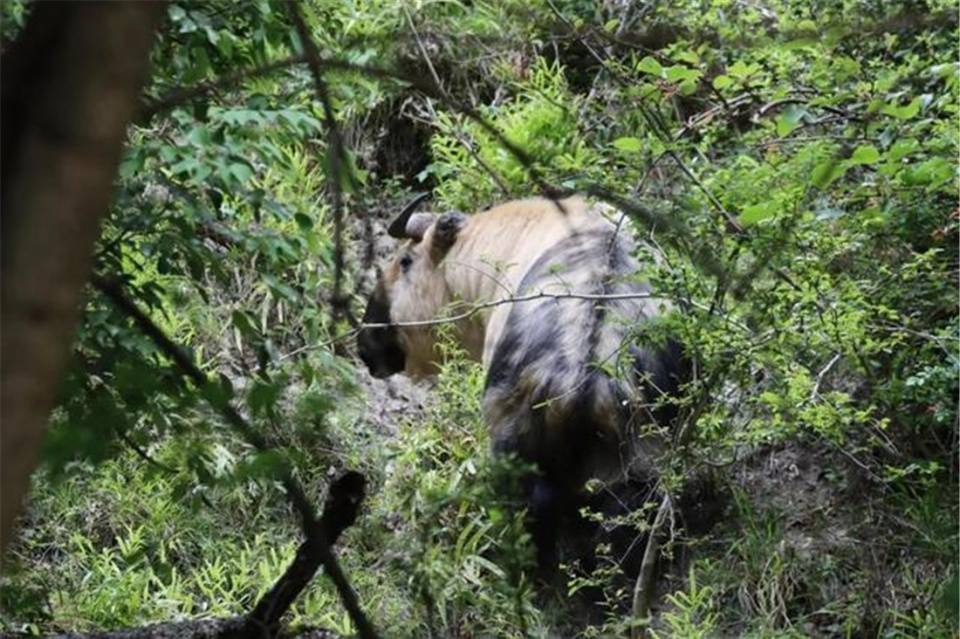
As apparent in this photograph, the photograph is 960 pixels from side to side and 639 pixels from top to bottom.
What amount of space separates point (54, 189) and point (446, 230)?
21.5 ft

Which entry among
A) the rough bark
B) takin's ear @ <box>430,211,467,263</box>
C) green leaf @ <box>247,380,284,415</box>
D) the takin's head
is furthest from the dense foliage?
the rough bark

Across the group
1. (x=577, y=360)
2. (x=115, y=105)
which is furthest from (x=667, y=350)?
(x=115, y=105)

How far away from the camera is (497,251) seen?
736 cm

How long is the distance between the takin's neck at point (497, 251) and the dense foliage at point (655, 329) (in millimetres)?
371

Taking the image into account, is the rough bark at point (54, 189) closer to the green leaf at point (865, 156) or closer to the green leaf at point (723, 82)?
the green leaf at point (865, 156)

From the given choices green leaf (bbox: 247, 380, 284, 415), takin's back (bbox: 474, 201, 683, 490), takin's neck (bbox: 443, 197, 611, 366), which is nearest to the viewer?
green leaf (bbox: 247, 380, 284, 415)

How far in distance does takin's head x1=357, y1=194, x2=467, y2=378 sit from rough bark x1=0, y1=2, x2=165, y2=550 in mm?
6485

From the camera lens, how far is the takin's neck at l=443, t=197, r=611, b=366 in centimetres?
693

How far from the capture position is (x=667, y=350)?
238 inches

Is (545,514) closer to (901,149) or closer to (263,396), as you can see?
(901,149)

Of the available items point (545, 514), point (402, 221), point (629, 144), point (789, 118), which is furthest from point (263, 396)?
point (402, 221)

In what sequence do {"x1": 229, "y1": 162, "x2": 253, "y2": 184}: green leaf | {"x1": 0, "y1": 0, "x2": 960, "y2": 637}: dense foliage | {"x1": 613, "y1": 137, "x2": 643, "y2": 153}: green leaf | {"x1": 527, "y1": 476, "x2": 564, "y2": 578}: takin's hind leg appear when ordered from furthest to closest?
{"x1": 527, "y1": 476, "x2": 564, "y2": 578}: takin's hind leg < {"x1": 613, "y1": 137, "x2": 643, "y2": 153}: green leaf < {"x1": 229, "y1": 162, "x2": 253, "y2": 184}: green leaf < {"x1": 0, "y1": 0, "x2": 960, "y2": 637}: dense foliage

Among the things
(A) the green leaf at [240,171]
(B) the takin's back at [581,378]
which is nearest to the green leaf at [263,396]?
(A) the green leaf at [240,171]

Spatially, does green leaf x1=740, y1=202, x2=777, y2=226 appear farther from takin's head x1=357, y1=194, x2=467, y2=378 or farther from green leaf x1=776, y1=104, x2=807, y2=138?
takin's head x1=357, y1=194, x2=467, y2=378
